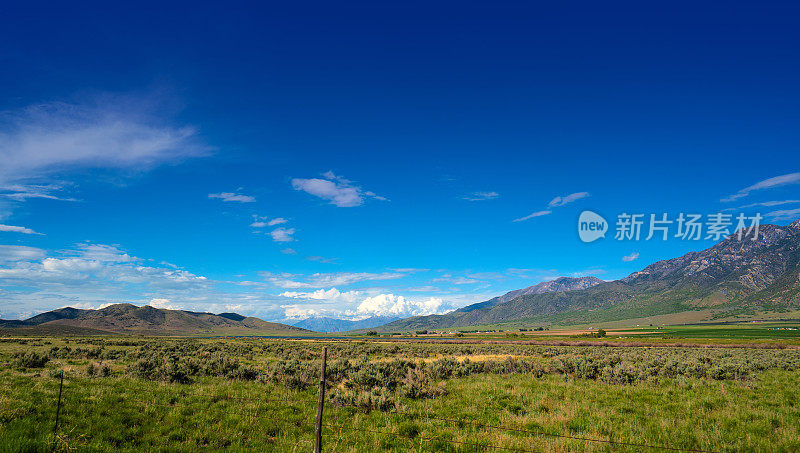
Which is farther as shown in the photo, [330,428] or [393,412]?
[393,412]

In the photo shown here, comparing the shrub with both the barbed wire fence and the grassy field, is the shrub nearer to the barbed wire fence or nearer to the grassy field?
the grassy field

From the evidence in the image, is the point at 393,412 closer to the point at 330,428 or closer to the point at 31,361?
the point at 330,428

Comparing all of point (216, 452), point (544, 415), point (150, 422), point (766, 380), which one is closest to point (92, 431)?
point (150, 422)

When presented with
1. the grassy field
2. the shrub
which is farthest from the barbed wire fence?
the shrub

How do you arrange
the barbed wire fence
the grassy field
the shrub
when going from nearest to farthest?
the barbed wire fence → the grassy field → the shrub

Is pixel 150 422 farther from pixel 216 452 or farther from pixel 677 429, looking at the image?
pixel 677 429

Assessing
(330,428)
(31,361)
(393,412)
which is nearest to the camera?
(330,428)

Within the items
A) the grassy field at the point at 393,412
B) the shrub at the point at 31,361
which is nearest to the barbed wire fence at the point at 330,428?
the grassy field at the point at 393,412

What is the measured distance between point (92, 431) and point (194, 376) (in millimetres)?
12184

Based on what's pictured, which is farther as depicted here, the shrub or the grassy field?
the shrub

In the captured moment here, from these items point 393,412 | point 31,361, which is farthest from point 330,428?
point 31,361

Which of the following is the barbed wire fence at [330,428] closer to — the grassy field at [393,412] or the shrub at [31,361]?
the grassy field at [393,412]

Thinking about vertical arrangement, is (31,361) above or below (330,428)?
below

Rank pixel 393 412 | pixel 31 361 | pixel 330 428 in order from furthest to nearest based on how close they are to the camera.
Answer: pixel 31 361 → pixel 393 412 → pixel 330 428
